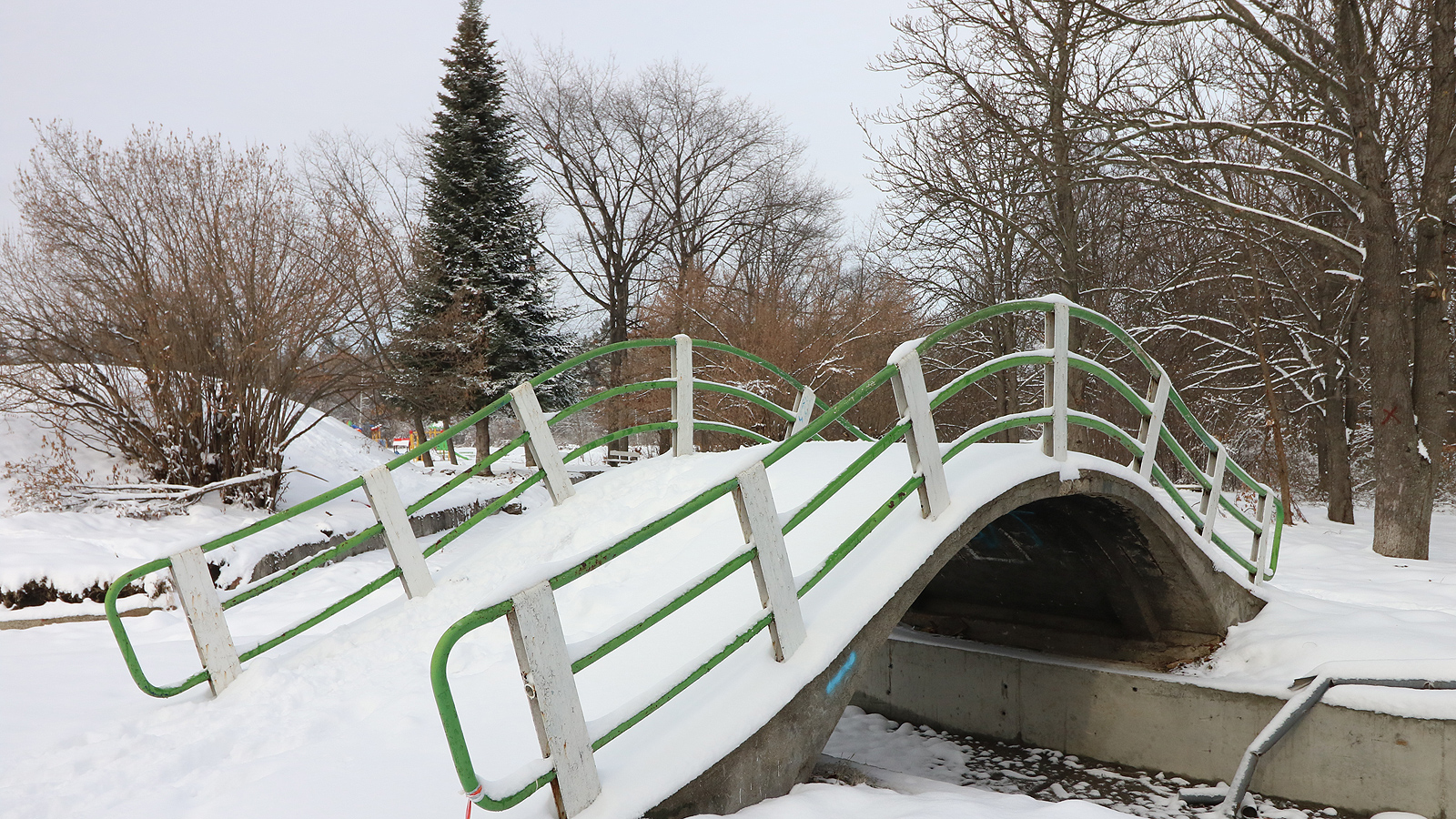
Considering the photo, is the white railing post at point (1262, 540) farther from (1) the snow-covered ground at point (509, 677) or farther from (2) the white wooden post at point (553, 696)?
(2) the white wooden post at point (553, 696)

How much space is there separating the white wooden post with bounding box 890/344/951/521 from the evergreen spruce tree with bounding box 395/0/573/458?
18.2m

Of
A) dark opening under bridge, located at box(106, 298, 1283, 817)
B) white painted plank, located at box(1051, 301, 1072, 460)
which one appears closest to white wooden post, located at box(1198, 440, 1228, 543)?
dark opening under bridge, located at box(106, 298, 1283, 817)

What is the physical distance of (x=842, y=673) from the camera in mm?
3729

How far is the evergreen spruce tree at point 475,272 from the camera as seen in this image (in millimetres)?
21844

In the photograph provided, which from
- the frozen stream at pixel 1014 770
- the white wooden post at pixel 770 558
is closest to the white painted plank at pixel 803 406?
the frozen stream at pixel 1014 770

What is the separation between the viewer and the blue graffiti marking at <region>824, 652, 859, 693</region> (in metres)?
3.67

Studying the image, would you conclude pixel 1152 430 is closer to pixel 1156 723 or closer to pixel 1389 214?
pixel 1156 723

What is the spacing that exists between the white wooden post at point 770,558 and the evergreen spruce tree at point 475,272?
61.2 ft

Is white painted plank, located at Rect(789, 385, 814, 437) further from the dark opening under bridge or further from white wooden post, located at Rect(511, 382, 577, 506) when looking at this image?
white wooden post, located at Rect(511, 382, 577, 506)

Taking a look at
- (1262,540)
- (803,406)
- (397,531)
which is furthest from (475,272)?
(1262,540)

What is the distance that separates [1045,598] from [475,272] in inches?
740

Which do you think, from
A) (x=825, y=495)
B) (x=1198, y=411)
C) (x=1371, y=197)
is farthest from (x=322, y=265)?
(x=1198, y=411)

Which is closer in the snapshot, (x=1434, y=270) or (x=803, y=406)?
(x=803, y=406)

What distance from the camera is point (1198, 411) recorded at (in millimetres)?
17375
